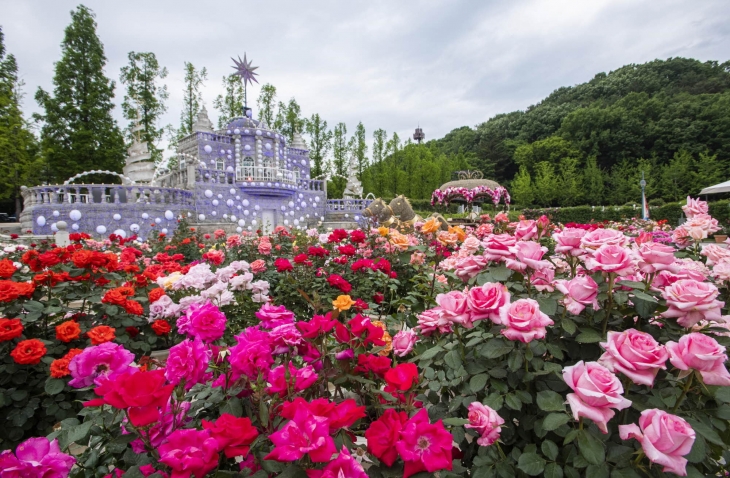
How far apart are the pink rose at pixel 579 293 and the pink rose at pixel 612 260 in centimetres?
6

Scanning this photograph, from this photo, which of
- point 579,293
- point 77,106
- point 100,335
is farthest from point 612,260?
point 77,106

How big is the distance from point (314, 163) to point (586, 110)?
3408cm

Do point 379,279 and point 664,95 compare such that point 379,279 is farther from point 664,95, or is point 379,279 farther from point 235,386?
point 664,95

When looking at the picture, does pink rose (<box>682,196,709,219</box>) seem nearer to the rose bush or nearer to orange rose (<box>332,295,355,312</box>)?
the rose bush

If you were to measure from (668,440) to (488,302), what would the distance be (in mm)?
527

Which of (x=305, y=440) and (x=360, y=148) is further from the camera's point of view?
(x=360, y=148)

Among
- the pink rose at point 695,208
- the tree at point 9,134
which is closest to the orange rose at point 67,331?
the pink rose at point 695,208

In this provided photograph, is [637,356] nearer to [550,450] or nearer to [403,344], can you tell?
[550,450]


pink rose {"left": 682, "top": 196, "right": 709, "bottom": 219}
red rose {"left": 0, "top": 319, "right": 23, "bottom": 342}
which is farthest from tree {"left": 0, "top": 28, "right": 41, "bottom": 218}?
pink rose {"left": 682, "top": 196, "right": 709, "bottom": 219}

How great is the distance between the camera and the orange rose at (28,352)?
1.71 m

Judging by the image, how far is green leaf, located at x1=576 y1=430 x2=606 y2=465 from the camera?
94cm

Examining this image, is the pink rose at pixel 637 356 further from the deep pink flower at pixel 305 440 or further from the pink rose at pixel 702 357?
the deep pink flower at pixel 305 440

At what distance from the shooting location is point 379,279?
3.51 m

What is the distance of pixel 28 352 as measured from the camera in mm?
1740
